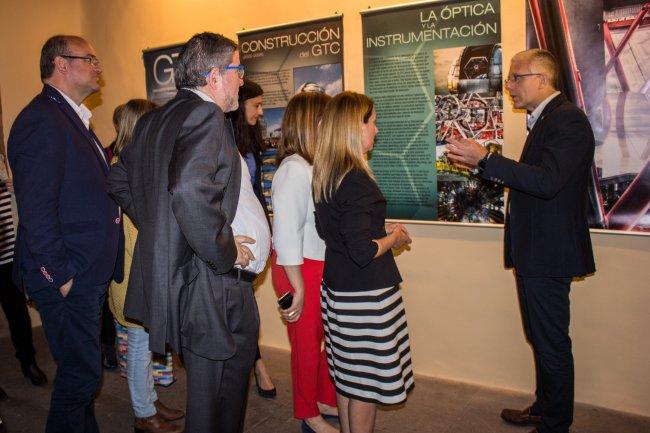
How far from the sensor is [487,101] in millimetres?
2930

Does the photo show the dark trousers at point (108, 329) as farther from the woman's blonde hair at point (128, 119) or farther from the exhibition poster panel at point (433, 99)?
the exhibition poster panel at point (433, 99)

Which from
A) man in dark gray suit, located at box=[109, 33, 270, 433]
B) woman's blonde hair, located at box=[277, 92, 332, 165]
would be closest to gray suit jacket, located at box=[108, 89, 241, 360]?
man in dark gray suit, located at box=[109, 33, 270, 433]

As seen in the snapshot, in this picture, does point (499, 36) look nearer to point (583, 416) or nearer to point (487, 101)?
point (487, 101)

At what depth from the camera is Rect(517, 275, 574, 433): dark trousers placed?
2.45 meters

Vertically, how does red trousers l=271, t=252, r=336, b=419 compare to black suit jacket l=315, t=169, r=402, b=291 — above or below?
below

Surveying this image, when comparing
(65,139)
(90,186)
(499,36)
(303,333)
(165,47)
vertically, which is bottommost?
(303,333)

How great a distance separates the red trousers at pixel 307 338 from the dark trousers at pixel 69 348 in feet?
2.74

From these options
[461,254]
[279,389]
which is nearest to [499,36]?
[461,254]

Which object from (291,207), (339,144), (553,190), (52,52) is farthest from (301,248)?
(52,52)

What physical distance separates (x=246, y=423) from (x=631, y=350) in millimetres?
1954

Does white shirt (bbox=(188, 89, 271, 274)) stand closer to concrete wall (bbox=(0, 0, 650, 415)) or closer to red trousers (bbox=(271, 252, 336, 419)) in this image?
red trousers (bbox=(271, 252, 336, 419))

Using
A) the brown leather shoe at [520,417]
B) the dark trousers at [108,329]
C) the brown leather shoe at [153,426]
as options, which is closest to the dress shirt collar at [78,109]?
the brown leather shoe at [153,426]

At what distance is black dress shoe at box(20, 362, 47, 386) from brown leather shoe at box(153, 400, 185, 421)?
98 cm

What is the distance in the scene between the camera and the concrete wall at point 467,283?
2795 mm
